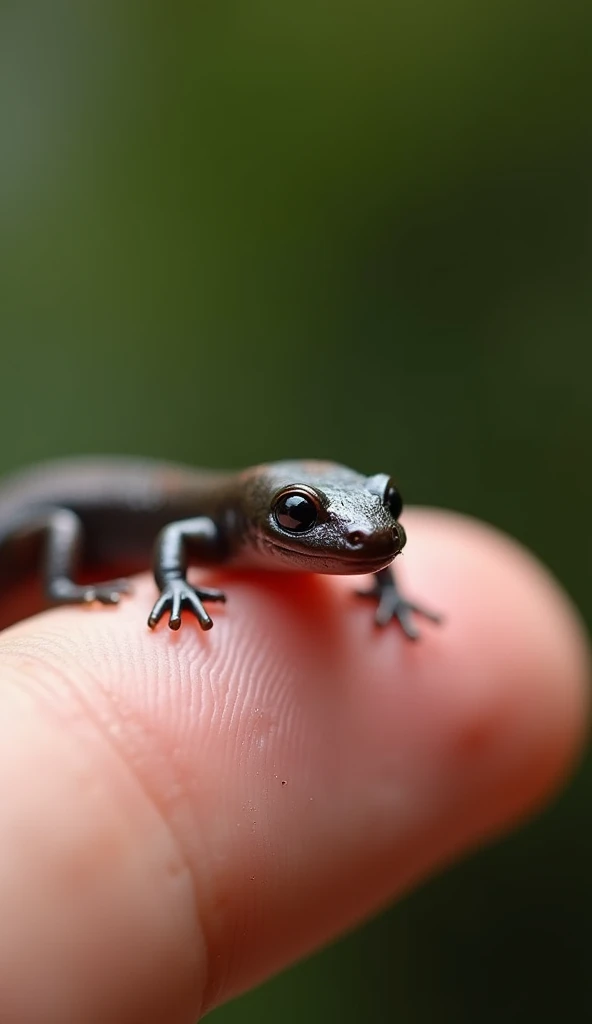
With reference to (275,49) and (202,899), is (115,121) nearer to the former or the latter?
(275,49)

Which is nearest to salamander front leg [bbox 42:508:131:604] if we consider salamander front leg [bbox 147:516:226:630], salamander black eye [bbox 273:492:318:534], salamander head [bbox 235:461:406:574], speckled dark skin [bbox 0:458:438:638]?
speckled dark skin [bbox 0:458:438:638]

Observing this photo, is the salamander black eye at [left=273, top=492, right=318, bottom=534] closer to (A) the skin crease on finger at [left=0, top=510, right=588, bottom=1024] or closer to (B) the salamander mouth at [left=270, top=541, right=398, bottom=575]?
(B) the salamander mouth at [left=270, top=541, right=398, bottom=575]

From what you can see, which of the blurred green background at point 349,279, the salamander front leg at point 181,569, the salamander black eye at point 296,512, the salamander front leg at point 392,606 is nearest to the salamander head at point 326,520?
the salamander black eye at point 296,512

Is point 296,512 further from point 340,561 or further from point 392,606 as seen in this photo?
point 392,606

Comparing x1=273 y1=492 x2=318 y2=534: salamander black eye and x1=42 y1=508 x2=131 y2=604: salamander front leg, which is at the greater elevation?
x1=273 y1=492 x2=318 y2=534: salamander black eye

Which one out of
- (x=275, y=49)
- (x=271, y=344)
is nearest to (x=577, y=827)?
(x=271, y=344)

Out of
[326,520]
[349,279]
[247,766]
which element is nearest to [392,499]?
[326,520]
